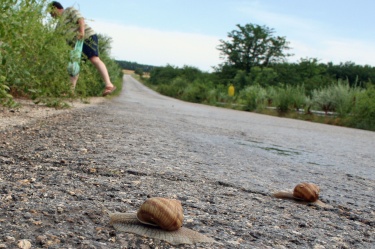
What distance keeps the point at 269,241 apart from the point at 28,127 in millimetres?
2743

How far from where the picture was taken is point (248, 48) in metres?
41.9

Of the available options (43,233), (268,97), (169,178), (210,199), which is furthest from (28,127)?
(268,97)

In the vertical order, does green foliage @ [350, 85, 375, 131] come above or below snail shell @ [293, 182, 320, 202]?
above

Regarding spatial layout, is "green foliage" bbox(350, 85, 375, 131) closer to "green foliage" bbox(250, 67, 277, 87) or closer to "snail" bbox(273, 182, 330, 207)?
"snail" bbox(273, 182, 330, 207)

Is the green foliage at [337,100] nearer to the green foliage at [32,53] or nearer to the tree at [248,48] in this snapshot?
the green foliage at [32,53]

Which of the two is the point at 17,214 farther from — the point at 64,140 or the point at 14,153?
the point at 64,140

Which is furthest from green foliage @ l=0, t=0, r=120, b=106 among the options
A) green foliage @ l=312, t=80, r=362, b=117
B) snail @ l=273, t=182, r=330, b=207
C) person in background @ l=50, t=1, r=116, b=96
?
green foliage @ l=312, t=80, r=362, b=117

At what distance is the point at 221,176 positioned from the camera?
9.05 ft

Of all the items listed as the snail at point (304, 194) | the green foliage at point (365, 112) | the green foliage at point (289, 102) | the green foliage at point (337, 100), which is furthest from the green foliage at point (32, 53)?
the green foliage at point (289, 102)

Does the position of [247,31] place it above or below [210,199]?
above

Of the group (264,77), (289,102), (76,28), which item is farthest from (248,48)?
(76,28)

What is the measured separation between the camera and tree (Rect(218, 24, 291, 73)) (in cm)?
4159

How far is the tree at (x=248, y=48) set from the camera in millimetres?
41594

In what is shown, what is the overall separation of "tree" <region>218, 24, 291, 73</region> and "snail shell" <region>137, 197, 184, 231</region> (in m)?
40.4
